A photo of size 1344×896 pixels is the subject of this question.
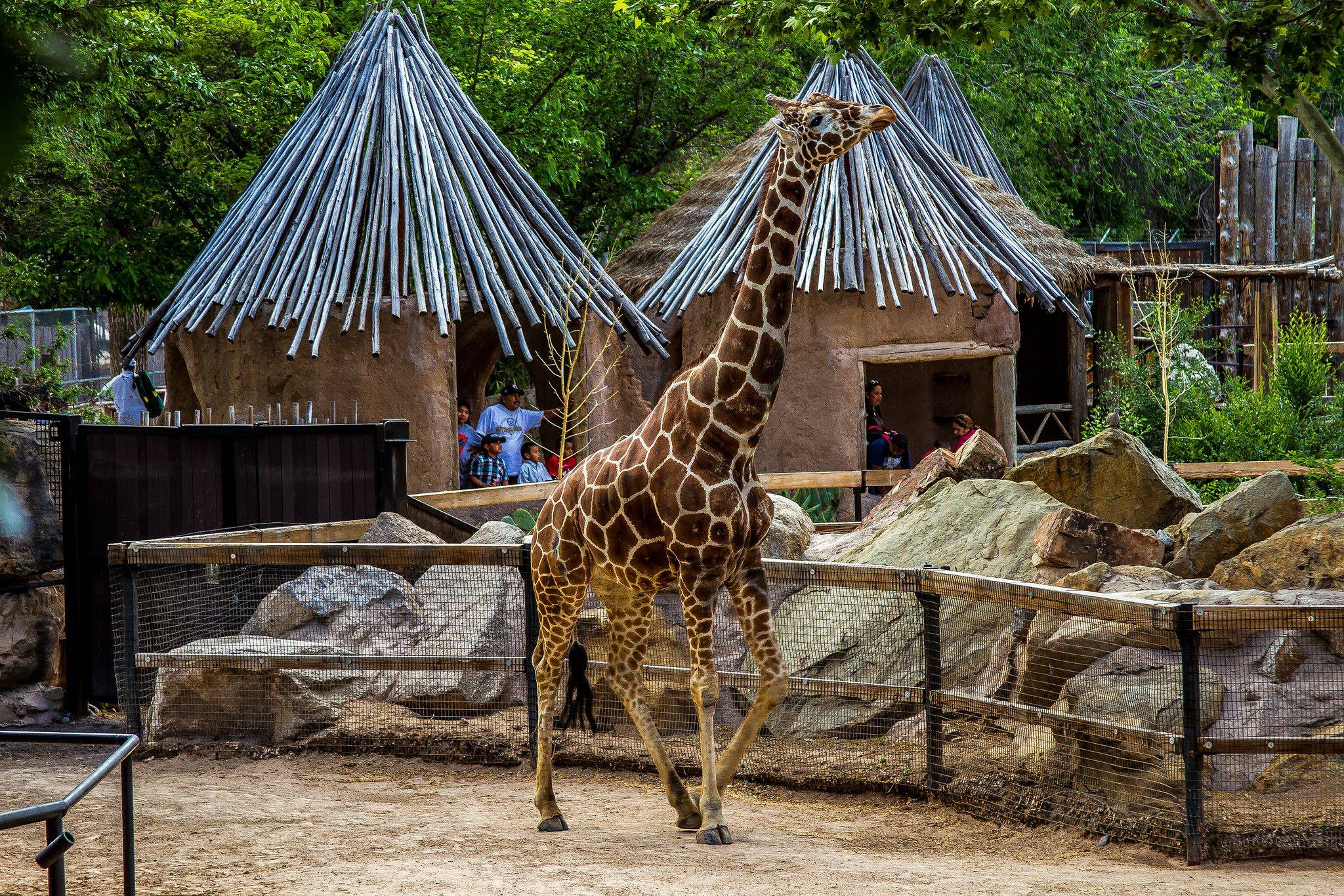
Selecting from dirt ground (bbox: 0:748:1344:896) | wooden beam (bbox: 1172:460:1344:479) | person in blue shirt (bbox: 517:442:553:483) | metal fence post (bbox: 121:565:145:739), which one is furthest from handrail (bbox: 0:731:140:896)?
wooden beam (bbox: 1172:460:1344:479)

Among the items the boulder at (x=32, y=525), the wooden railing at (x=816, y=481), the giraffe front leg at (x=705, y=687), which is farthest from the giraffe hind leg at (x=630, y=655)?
the wooden railing at (x=816, y=481)

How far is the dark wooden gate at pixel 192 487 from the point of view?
804cm

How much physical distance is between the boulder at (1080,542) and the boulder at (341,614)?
334cm

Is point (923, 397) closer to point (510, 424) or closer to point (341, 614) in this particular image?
point (510, 424)

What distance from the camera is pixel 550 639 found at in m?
5.77

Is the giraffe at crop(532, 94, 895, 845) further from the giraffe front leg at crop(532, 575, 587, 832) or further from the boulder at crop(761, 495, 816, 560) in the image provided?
the boulder at crop(761, 495, 816, 560)

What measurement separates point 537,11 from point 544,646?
597 inches

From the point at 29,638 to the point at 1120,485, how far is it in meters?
6.70

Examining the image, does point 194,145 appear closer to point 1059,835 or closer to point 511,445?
point 511,445

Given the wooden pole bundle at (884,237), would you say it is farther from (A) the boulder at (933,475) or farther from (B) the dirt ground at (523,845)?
(B) the dirt ground at (523,845)

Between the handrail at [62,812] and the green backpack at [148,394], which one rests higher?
the green backpack at [148,394]

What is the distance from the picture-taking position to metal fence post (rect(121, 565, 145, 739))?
21.9ft

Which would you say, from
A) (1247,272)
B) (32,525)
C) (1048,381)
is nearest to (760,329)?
(32,525)

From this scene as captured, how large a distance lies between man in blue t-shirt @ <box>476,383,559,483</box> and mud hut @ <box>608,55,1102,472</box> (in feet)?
6.55
